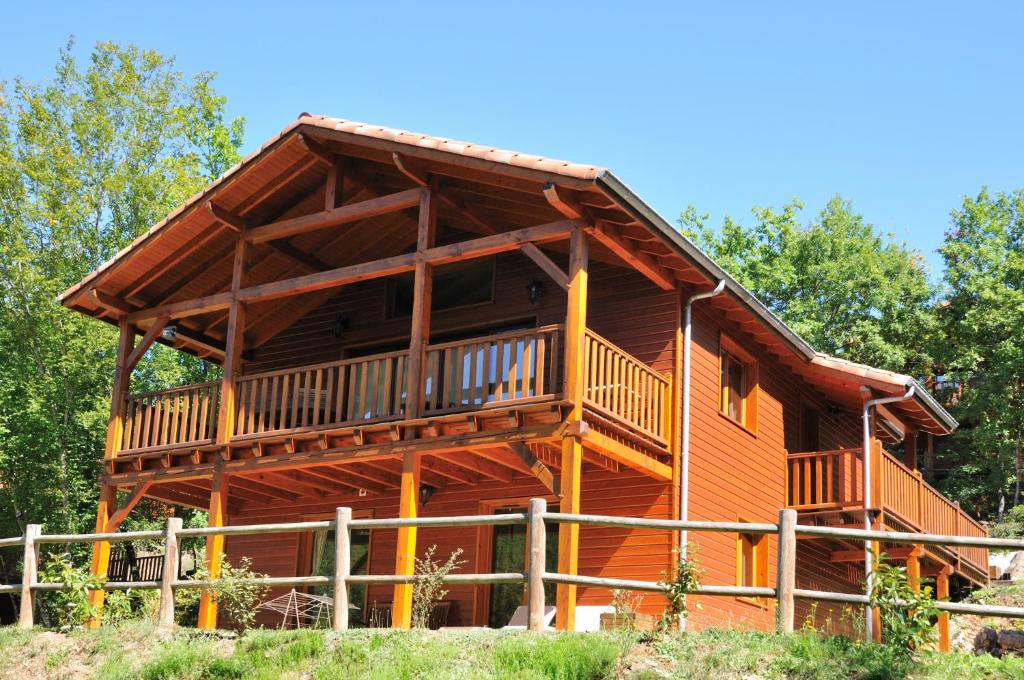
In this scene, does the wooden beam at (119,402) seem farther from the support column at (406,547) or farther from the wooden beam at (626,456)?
the wooden beam at (626,456)

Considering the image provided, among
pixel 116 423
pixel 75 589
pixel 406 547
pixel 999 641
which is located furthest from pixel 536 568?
pixel 999 641

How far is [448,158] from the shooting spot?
15.9m

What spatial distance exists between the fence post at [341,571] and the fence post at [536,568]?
85.2 inches

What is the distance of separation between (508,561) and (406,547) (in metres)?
3.23

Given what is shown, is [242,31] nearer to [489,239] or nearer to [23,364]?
[23,364]

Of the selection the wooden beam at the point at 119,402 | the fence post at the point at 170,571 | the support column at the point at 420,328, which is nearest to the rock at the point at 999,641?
the support column at the point at 420,328

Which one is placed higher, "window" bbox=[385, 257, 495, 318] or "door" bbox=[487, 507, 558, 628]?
"window" bbox=[385, 257, 495, 318]

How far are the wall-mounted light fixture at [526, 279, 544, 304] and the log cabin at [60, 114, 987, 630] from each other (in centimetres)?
6

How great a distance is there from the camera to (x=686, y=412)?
17.3 metres

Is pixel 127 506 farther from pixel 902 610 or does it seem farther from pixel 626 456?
pixel 902 610

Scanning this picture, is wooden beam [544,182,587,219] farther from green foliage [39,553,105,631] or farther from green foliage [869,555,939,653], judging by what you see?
green foliage [39,553,105,631]

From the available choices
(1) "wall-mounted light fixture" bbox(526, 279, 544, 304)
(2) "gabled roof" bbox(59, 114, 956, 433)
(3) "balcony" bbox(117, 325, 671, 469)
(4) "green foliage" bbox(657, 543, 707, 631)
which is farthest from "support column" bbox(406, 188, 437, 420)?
(4) "green foliage" bbox(657, 543, 707, 631)

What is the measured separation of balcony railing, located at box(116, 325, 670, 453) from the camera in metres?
15.4

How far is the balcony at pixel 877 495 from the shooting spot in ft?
63.7
